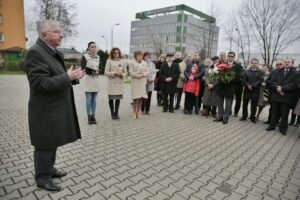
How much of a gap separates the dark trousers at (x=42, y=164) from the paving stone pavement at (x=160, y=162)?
0.15 m

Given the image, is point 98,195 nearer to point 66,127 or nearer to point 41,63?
point 66,127

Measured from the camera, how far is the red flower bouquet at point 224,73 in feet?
24.0

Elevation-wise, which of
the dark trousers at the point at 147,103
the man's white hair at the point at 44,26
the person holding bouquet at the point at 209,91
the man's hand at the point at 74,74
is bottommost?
the dark trousers at the point at 147,103

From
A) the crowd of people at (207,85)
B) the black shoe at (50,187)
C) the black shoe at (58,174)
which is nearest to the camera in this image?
the black shoe at (50,187)

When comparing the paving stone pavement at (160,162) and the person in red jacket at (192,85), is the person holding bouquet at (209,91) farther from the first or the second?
the paving stone pavement at (160,162)

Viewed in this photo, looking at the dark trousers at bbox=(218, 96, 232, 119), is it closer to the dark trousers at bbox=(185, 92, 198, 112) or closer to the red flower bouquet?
the red flower bouquet

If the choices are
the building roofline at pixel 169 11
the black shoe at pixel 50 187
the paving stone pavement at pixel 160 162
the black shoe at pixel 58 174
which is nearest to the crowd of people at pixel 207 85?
the paving stone pavement at pixel 160 162

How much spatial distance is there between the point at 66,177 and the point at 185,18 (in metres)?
82.4

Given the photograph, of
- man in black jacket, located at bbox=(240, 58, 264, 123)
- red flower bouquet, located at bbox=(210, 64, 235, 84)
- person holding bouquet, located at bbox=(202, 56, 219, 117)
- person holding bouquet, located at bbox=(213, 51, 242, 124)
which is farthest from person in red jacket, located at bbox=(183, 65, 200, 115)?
man in black jacket, located at bbox=(240, 58, 264, 123)

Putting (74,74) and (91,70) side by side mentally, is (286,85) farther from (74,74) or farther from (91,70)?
(74,74)

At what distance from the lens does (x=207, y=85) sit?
8.21 m

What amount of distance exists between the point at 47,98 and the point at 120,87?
420 cm

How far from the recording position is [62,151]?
4594 mm

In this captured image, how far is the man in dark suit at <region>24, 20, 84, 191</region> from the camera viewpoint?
8.89 ft
